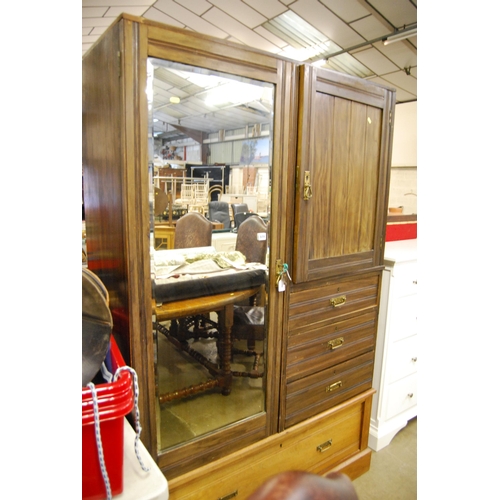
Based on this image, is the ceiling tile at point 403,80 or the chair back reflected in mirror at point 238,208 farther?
the ceiling tile at point 403,80

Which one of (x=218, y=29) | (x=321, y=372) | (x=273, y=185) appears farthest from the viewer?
(x=218, y=29)

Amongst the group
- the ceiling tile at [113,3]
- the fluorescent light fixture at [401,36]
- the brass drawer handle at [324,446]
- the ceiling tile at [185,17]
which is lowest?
the brass drawer handle at [324,446]

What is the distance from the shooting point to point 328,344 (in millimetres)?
1469

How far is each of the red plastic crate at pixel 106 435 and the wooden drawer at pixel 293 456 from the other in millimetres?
555

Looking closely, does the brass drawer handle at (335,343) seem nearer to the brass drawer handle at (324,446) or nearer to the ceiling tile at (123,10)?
the brass drawer handle at (324,446)

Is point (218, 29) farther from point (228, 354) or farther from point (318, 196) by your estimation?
point (228, 354)

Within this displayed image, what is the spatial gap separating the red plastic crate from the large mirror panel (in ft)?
1.56

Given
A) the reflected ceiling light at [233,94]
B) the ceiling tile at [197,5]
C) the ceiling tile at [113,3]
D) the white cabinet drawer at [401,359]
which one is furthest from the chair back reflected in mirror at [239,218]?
the ceiling tile at [197,5]

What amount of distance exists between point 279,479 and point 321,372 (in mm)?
1284

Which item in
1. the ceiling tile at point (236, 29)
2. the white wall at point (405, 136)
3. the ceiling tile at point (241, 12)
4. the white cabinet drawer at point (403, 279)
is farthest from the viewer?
the white wall at point (405, 136)

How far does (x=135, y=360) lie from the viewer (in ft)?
3.31

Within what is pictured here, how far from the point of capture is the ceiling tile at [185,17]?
271 centimetres

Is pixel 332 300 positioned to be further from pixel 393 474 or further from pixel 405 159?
pixel 405 159
